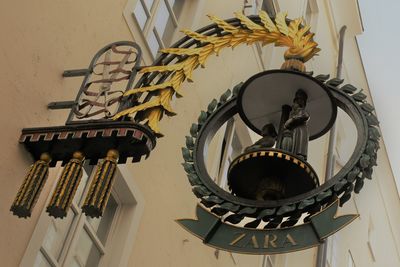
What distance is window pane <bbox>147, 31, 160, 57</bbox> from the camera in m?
10.9

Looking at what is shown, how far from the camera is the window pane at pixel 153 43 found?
10.9 meters

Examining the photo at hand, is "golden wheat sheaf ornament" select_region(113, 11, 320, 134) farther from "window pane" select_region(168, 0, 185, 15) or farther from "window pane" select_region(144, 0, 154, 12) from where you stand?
"window pane" select_region(168, 0, 185, 15)

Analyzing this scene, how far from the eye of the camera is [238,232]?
18.1 ft

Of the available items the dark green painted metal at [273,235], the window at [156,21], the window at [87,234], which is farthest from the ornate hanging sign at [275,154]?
the window at [156,21]

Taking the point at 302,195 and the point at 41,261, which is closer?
the point at 302,195

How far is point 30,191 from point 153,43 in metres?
5.18

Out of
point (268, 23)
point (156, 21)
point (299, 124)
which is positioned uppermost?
point (156, 21)

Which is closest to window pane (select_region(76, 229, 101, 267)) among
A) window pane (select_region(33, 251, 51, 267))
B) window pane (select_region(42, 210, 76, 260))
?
window pane (select_region(42, 210, 76, 260))

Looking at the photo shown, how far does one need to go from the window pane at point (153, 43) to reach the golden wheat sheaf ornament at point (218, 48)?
399 centimetres

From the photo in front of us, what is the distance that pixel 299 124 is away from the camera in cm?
593

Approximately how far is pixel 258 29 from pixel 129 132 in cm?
132

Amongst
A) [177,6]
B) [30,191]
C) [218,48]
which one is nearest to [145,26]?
[177,6]

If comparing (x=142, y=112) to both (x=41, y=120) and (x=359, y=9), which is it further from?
(x=359, y=9)

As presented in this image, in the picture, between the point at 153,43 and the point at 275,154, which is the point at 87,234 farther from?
the point at 275,154
